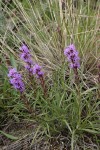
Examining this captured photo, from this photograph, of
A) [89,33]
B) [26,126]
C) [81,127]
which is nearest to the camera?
[81,127]

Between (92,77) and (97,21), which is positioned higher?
(97,21)

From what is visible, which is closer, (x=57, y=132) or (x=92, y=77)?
(x=57, y=132)

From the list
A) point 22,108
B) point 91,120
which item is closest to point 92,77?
point 91,120

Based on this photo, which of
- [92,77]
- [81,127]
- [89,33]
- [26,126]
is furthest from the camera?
[89,33]

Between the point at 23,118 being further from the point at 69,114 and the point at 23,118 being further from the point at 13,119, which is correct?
the point at 69,114

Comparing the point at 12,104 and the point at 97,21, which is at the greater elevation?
the point at 97,21

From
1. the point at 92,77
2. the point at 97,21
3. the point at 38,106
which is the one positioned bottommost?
the point at 38,106

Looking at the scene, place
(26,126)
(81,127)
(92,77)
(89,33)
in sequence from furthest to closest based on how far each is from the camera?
(89,33)
(92,77)
(26,126)
(81,127)

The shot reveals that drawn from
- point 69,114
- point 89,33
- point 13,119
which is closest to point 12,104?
point 13,119

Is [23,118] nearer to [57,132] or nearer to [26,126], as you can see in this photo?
[26,126]
